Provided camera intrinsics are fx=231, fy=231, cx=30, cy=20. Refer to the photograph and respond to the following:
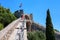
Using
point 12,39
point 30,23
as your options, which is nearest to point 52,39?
point 12,39

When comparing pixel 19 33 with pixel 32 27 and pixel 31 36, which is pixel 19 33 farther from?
pixel 32 27

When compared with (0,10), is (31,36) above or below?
below

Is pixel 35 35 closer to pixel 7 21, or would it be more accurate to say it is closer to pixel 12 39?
pixel 7 21

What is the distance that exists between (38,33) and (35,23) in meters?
13.0

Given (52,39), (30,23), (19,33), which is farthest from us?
(30,23)

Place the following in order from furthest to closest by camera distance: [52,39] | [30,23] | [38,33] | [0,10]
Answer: [30,23] < [0,10] < [38,33] < [52,39]

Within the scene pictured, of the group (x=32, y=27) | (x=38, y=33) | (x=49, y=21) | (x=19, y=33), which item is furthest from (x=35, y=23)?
(x=19, y=33)

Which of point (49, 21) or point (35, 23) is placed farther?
point (35, 23)

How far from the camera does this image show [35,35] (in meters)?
24.2

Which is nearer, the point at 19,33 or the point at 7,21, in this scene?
the point at 19,33

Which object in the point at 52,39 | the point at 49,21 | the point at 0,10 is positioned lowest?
the point at 52,39

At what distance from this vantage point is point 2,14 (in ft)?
93.0

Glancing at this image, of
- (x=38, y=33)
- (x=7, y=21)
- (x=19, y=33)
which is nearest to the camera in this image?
(x=19, y=33)

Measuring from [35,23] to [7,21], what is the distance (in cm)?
1102
